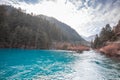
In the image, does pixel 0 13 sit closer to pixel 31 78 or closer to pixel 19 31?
pixel 19 31

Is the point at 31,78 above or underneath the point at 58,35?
underneath

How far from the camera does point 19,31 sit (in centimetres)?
10200

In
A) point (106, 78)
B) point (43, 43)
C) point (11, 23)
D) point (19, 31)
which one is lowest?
point (106, 78)

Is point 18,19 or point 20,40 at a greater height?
point 18,19

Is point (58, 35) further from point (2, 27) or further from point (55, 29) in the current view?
point (2, 27)

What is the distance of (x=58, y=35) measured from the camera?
593 feet

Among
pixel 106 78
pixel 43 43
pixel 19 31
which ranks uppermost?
pixel 19 31

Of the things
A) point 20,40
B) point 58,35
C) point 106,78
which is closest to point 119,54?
point 106,78

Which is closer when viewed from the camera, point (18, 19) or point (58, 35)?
point (18, 19)

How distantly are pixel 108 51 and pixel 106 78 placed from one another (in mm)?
44338

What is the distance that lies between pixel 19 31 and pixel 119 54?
77396 mm

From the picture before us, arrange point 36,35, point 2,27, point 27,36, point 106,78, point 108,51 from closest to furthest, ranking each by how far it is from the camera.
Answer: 1. point 106,78
2. point 108,51
3. point 2,27
4. point 27,36
5. point 36,35

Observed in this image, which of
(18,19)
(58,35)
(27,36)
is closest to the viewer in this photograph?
(27,36)

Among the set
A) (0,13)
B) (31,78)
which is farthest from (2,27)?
(31,78)
